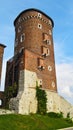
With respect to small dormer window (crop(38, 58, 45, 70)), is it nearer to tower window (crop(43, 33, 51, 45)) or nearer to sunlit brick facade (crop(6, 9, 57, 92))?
sunlit brick facade (crop(6, 9, 57, 92))

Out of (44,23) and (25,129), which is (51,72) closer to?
(44,23)

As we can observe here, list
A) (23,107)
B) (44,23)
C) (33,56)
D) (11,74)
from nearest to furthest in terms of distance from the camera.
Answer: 1. (23,107)
2. (33,56)
3. (11,74)
4. (44,23)

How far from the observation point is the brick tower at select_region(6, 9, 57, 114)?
40.7 m

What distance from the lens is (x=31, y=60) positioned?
4475 cm

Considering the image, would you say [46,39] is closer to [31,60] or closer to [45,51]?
[45,51]

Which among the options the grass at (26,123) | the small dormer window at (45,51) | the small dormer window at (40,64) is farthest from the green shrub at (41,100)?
the small dormer window at (45,51)

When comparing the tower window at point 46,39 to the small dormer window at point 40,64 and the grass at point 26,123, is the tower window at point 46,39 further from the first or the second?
the grass at point 26,123

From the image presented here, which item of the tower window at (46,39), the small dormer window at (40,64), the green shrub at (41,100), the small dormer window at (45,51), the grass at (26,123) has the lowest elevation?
the grass at (26,123)

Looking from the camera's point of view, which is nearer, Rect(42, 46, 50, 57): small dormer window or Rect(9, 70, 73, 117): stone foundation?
Rect(9, 70, 73, 117): stone foundation

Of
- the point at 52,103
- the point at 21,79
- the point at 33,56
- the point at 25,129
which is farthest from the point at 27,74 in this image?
the point at 25,129

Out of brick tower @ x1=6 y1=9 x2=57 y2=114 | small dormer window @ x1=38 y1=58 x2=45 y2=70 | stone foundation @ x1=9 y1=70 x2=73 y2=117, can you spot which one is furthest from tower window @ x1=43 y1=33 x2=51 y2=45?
stone foundation @ x1=9 y1=70 x2=73 y2=117

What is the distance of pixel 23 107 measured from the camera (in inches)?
1532

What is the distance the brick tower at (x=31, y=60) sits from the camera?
40719 millimetres

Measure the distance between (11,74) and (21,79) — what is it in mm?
6745
